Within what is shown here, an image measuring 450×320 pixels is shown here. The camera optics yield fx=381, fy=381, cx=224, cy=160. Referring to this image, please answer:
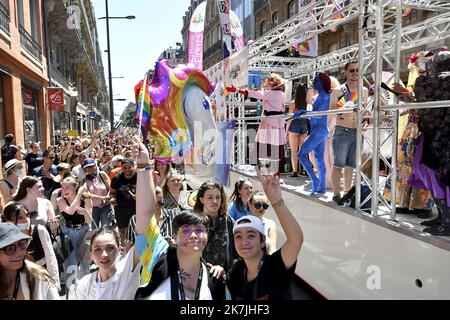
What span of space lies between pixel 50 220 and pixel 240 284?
104 inches

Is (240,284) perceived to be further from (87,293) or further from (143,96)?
(143,96)

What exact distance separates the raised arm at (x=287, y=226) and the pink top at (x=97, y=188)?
12.7 feet

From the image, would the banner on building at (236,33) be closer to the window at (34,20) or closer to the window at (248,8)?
the window at (34,20)

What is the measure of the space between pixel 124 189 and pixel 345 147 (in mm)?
2994

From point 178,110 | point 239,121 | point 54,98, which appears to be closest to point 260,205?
point 178,110

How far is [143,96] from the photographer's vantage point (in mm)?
2582

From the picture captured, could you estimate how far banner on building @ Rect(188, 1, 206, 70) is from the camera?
8836 mm

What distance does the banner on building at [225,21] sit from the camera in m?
8.23

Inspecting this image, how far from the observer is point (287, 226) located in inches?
85.7

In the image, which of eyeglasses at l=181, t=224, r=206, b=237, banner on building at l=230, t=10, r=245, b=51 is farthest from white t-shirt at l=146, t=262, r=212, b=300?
banner on building at l=230, t=10, r=245, b=51

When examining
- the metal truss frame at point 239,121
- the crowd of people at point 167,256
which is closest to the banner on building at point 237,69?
the metal truss frame at point 239,121

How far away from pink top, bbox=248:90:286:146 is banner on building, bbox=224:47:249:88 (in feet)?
1.16

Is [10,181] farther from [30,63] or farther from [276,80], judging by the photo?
[30,63]

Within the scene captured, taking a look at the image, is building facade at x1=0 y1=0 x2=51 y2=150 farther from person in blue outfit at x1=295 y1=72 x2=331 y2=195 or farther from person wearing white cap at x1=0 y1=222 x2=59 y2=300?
person wearing white cap at x1=0 y1=222 x2=59 y2=300
